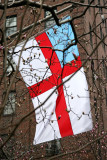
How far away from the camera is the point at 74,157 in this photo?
1583 centimetres

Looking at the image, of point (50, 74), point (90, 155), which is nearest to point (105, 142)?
point (90, 155)

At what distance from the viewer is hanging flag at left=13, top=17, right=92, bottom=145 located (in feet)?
19.5

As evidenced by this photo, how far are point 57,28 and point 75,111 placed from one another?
2271mm

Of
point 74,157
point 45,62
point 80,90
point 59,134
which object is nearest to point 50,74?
point 45,62

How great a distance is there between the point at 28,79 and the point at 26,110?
9.98 meters

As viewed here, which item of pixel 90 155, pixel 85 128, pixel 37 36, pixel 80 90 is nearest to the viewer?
pixel 85 128

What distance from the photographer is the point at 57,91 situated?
666 centimetres

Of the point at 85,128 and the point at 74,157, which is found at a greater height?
the point at 85,128

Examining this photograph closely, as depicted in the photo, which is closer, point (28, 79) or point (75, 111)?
point (75, 111)

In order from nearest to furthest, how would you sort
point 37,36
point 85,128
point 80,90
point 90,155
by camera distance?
point 85,128 → point 80,90 → point 37,36 → point 90,155

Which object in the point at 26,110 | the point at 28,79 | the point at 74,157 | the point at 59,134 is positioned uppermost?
the point at 28,79

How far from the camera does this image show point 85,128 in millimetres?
5887

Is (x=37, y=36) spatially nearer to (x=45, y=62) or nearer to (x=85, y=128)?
(x=45, y=62)

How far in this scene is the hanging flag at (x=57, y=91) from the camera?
5934 mm
